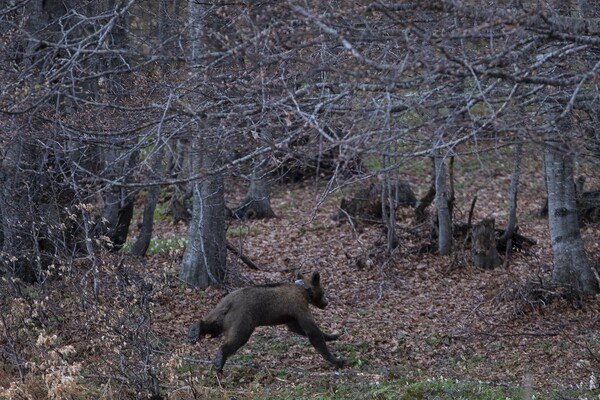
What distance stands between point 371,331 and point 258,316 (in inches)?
108

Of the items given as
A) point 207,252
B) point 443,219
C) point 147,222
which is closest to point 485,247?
point 443,219

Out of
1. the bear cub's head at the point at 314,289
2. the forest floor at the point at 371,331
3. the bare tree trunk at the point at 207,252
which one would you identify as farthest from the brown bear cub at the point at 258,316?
A: the bare tree trunk at the point at 207,252

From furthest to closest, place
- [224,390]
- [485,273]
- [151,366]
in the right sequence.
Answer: [485,273] < [224,390] < [151,366]

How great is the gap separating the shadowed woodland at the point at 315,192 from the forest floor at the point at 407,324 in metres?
0.05

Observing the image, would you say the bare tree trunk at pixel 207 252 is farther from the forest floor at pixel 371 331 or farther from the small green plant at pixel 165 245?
the small green plant at pixel 165 245

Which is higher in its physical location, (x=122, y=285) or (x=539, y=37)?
(x=539, y=37)

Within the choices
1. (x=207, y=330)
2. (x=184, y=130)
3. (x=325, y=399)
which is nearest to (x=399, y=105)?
(x=184, y=130)

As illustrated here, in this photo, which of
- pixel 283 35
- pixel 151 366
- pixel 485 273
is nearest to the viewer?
pixel 283 35

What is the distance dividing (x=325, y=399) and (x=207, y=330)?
1.72 meters

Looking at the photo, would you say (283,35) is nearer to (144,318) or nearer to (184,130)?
(184,130)

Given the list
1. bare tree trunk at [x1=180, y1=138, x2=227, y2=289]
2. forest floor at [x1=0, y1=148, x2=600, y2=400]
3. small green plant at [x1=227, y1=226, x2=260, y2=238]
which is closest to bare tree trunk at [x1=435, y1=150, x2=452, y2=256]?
forest floor at [x1=0, y1=148, x2=600, y2=400]

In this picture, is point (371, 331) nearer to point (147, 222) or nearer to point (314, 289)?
point (314, 289)

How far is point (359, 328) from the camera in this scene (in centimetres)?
1331

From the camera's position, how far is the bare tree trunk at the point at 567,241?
1378 cm
